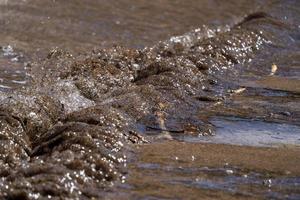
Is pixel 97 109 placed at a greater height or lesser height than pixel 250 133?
greater

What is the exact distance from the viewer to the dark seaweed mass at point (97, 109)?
10.9 feet

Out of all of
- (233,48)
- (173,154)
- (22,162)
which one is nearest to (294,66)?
(233,48)

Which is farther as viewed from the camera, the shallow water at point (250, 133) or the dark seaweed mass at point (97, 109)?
the shallow water at point (250, 133)

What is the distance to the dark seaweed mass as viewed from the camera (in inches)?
130

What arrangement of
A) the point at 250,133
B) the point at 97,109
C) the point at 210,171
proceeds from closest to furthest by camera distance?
the point at 210,171
the point at 97,109
the point at 250,133

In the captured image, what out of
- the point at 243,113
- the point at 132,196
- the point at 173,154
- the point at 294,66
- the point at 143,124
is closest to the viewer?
the point at 132,196

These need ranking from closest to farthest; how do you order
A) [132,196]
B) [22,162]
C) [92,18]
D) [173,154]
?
1. [132,196]
2. [22,162]
3. [173,154]
4. [92,18]

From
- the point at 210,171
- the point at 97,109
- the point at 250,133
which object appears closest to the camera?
the point at 210,171

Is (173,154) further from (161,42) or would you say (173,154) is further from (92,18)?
(92,18)

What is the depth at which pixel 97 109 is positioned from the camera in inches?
168

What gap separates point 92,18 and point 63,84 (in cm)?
390

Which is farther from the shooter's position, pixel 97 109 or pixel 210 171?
pixel 97 109

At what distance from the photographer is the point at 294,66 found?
24.5 feet

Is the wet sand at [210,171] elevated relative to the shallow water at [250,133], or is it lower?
elevated
